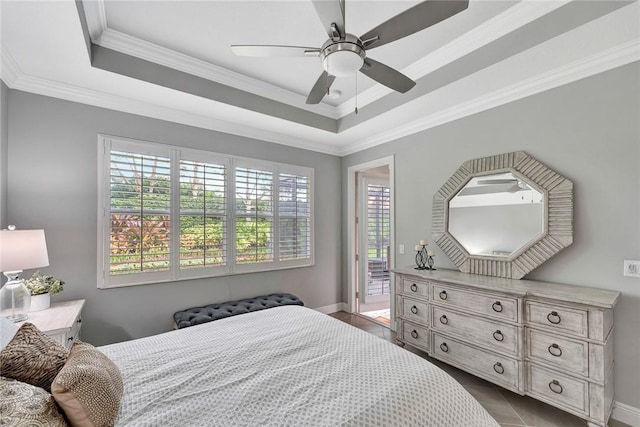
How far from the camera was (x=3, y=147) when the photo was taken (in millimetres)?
2305

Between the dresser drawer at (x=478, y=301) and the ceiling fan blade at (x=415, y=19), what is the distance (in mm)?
1965

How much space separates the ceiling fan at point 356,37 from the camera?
138cm

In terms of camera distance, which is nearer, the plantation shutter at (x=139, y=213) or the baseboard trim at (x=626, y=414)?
the baseboard trim at (x=626, y=414)

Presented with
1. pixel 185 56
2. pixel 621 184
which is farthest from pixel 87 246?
pixel 621 184

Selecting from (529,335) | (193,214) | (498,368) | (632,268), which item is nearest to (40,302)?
(193,214)

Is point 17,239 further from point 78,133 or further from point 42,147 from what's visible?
point 78,133

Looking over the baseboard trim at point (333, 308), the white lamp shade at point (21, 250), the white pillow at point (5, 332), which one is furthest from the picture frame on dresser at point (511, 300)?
the white lamp shade at point (21, 250)

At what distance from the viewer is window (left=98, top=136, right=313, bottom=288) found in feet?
9.20

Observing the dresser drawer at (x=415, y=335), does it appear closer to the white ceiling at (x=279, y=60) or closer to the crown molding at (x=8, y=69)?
the white ceiling at (x=279, y=60)

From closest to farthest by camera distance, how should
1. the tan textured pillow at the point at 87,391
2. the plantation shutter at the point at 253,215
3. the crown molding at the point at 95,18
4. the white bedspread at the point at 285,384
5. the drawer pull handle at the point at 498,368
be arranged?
the tan textured pillow at the point at 87,391 < the white bedspread at the point at 285,384 < the crown molding at the point at 95,18 < the drawer pull handle at the point at 498,368 < the plantation shutter at the point at 253,215

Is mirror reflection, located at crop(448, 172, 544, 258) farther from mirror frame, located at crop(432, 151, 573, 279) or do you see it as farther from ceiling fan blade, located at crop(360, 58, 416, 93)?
ceiling fan blade, located at crop(360, 58, 416, 93)

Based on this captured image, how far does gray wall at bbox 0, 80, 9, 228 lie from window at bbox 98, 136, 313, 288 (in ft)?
2.06

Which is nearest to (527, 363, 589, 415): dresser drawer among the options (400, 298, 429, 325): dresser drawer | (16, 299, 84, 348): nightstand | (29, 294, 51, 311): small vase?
(400, 298, 429, 325): dresser drawer

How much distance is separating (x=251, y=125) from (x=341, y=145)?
1.46 m
